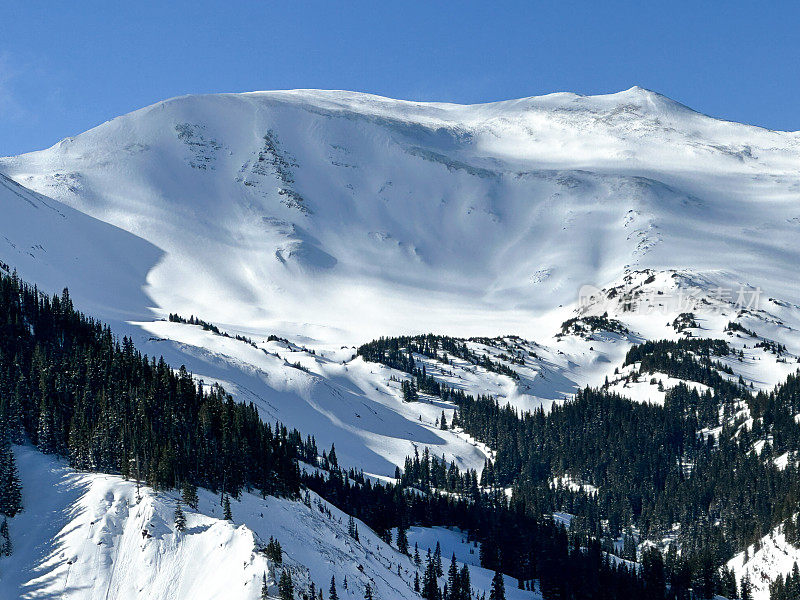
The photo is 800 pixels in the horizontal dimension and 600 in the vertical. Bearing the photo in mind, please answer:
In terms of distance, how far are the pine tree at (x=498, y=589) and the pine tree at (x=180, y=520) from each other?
5877 cm

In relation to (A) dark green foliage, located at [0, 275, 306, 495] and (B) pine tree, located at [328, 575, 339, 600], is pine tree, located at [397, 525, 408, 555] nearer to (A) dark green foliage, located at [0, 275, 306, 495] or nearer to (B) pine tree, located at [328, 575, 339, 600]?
(A) dark green foliage, located at [0, 275, 306, 495]

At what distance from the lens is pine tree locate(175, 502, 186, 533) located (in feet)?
329

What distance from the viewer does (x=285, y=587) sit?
9169 cm

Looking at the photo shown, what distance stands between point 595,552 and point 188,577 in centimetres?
10035

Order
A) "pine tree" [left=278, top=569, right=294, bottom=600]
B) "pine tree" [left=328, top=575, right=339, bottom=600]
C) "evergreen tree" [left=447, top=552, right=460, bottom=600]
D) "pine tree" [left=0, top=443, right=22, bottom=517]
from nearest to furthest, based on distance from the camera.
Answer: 1. "pine tree" [left=278, top=569, right=294, bottom=600]
2. "pine tree" [left=328, top=575, right=339, bottom=600]
3. "pine tree" [left=0, top=443, right=22, bottom=517]
4. "evergreen tree" [left=447, top=552, right=460, bottom=600]

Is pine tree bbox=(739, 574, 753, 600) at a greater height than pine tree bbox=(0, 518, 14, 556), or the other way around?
pine tree bbox=(739, 574, 753, 600)

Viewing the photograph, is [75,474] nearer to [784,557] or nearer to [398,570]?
[398,570]

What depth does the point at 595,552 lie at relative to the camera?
172 metres

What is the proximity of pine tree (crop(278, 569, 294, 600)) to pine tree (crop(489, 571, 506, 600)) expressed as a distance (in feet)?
182

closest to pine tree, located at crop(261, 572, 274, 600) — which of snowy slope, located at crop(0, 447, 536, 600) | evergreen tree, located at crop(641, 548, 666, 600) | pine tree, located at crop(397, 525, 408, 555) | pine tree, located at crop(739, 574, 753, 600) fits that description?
snowy slope, located at crop(0, 447, 536, 600)

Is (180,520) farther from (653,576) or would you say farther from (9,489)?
(653,576)

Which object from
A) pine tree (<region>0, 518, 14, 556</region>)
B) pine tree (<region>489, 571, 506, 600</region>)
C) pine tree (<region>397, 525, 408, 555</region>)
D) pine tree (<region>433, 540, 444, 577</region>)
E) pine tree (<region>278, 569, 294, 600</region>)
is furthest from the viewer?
pine tree (<region>397, 525, 408, 555</region>)

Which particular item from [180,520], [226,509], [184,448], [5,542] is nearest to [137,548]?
[180,520]

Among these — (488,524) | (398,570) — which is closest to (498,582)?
(398,570)
